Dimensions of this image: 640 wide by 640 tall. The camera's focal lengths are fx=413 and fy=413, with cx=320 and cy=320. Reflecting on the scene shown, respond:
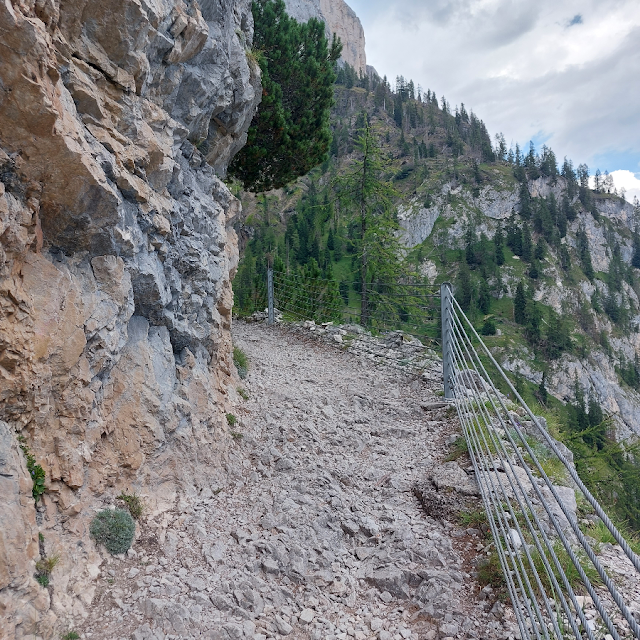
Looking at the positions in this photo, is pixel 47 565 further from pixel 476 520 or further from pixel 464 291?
pixel 464 291

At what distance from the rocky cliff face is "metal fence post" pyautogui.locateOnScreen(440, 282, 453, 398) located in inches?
149

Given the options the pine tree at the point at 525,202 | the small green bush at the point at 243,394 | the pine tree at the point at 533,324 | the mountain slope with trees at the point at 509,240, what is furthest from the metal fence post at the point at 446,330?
the pine tree at the point at 525,202

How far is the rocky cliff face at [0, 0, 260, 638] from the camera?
9.50 feet

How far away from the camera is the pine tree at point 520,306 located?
90.5m

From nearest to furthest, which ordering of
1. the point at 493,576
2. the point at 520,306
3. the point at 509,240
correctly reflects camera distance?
the point at 493,576, the point at 520,306, the point at 509,240

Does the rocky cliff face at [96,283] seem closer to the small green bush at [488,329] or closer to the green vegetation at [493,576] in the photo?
the green vegetation at [493,576]

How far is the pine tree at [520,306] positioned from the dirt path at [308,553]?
94.2 meters

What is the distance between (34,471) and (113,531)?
33.4 inches

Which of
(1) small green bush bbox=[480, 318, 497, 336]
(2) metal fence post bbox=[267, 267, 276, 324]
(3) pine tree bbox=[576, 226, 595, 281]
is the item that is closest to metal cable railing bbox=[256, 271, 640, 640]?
(2) metal fence post bbox=[267, 267, 276, 324]

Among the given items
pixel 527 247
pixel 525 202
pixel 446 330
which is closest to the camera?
pixel 446 330

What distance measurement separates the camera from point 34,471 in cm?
301

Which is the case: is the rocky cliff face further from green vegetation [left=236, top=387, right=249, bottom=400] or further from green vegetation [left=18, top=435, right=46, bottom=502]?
green vegetation [left=236, top=387, right=249, bottom=400]

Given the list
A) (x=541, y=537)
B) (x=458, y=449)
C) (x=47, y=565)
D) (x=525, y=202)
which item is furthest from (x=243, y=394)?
(x=525, y=202)

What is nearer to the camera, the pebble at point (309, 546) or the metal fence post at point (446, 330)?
the pebble at point (309, 546)
